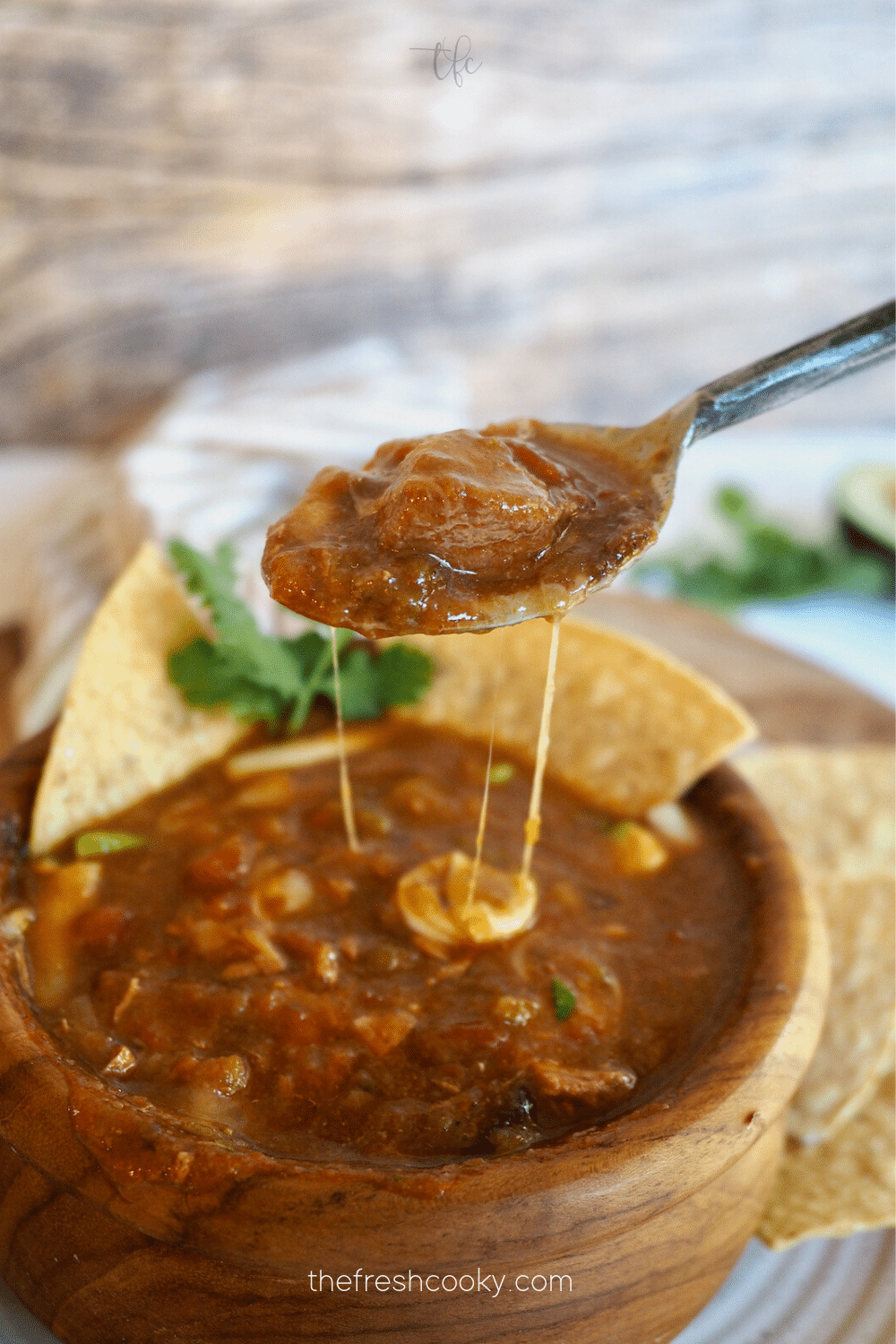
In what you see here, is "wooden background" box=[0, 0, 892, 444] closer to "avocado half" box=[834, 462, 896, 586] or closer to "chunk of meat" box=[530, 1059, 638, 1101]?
"avocado half" box=[834, 462, 896, 586]

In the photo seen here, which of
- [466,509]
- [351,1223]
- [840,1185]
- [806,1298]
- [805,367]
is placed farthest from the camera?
[840,1185]

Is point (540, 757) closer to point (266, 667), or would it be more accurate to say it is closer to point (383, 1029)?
point (383, 1029)

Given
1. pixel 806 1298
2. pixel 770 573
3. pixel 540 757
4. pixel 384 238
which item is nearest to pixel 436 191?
pixel 384 238

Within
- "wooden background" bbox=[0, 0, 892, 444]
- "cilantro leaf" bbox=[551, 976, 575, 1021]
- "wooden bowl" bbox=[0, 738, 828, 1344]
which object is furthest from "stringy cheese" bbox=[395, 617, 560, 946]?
"wooden background" bbox=[0, 0, 892, 444]

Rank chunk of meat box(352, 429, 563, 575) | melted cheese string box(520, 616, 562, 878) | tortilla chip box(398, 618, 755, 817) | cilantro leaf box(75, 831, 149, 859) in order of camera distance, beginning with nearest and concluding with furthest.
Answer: chunk of meat box(352, 429, 563, 575), melted cheese string box(520, 616, 562, 878), cilantro leaf box(75, 831, 149, 859), tortilla chip box(398, 618, 755, 817)

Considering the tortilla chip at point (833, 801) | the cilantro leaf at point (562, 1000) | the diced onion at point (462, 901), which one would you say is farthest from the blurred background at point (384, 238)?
the cilantro leaf at point (562, 1000)

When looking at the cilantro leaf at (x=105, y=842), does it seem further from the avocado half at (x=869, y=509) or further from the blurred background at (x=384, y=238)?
the avocado half at (x=869, y=509)
